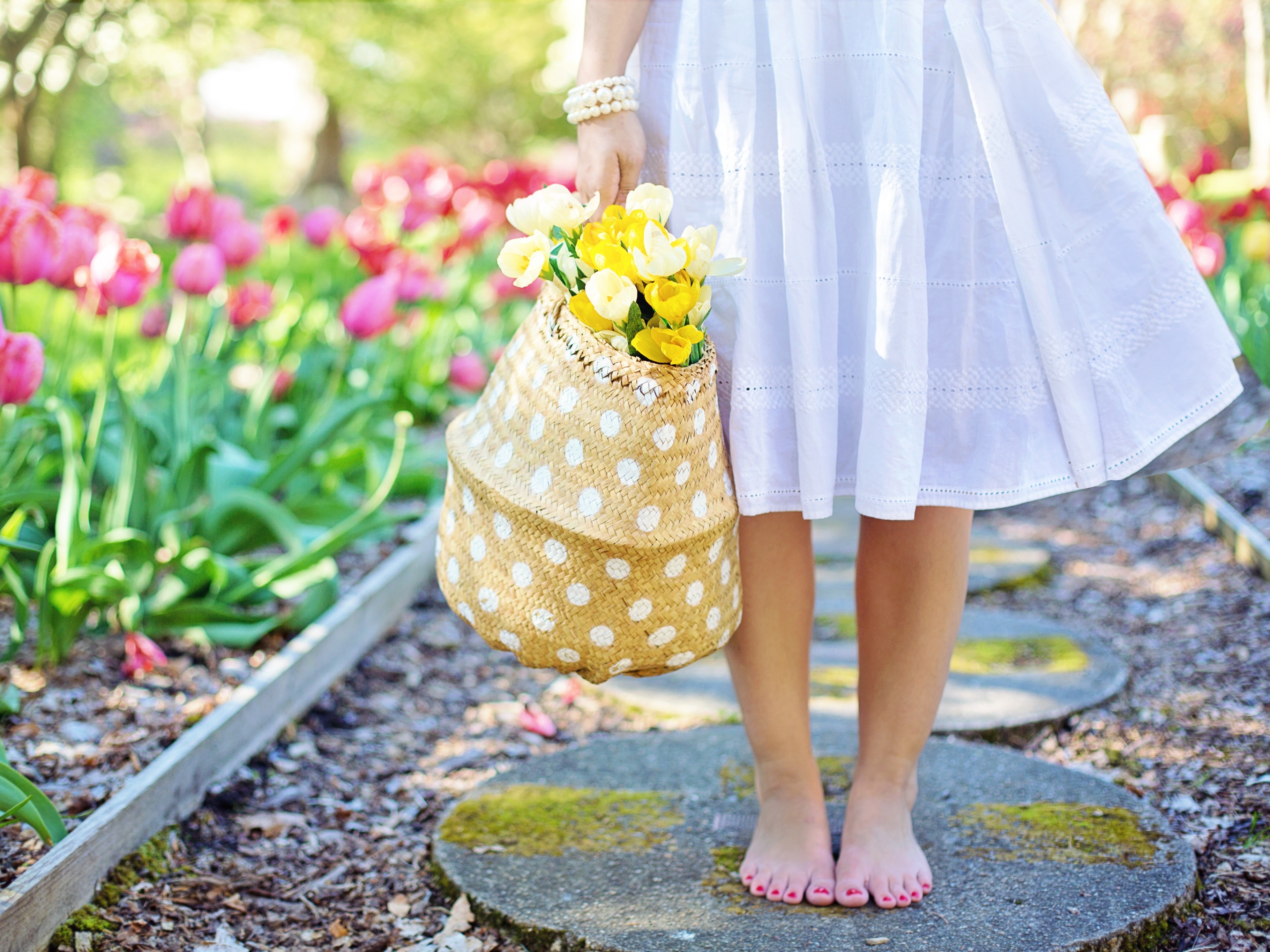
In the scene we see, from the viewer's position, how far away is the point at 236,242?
2947 millimetres

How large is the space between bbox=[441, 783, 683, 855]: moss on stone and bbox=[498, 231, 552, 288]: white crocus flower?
783mm

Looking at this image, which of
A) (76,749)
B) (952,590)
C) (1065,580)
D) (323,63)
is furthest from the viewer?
(323,63)

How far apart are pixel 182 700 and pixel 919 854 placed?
1.21 meters

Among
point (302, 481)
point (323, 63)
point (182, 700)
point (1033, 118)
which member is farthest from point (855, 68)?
point (323, 63)

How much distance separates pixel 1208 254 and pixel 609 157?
307cm

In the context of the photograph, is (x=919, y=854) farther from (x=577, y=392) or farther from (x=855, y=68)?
(x=855, y=68)

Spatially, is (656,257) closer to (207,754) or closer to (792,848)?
(792,848)

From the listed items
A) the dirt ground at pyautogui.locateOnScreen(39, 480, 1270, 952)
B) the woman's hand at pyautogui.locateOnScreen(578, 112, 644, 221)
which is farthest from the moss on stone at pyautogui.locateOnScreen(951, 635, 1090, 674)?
the woman's hand at pyautogui.locateOnScreen(578, 112, 644, 221)

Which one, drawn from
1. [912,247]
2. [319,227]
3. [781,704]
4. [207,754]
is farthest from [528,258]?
[319,227]

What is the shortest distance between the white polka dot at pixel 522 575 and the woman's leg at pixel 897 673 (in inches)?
18.5

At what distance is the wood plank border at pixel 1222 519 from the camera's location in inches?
112

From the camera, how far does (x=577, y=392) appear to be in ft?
4.21

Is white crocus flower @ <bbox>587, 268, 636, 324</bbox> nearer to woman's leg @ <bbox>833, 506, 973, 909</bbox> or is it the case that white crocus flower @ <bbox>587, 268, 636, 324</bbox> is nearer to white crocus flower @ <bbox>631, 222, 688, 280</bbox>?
white crocus flower @ <bbox>631, 222, 688, 280</bbox>

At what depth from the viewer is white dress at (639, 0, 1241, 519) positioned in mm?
1393
